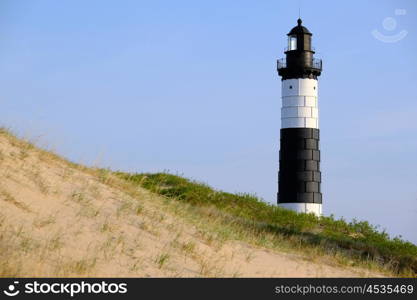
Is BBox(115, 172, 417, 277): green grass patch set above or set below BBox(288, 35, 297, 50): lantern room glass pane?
below

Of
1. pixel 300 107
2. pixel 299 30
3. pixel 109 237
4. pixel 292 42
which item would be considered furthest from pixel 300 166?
pixel 109 237

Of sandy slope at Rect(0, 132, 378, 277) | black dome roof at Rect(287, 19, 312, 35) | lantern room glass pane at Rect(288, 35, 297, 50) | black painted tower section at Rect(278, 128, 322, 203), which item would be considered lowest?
sandy slope at Rect(0, 132, 378, 277)

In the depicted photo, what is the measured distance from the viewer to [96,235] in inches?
516

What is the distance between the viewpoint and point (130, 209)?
15.8 m

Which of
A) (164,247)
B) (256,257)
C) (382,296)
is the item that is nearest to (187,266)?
(164,247)

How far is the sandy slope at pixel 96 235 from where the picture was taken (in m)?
11.4

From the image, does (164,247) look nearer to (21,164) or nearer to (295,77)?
(21,164)

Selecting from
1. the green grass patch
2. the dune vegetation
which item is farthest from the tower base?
the dune vegetation

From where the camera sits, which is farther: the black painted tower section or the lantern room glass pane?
the lantern room glass pane

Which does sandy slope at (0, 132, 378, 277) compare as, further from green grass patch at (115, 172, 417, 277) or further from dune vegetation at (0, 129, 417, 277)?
green grass patch at (115, 172, 417, 277)

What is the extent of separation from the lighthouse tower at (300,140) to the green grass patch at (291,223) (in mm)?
5745

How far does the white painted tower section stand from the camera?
117 feet

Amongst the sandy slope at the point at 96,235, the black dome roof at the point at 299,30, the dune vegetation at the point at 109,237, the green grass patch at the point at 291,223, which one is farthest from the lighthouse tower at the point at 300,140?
the sandy slope at the point at 96,235

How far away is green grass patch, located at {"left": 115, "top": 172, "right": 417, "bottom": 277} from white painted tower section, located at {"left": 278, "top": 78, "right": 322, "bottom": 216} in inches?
227
